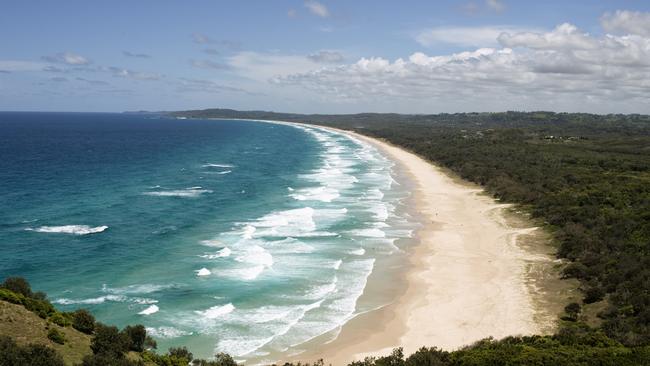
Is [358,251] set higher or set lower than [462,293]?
higher

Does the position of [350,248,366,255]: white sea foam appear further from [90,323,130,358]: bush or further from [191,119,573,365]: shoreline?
[90,323,130,358]: bush

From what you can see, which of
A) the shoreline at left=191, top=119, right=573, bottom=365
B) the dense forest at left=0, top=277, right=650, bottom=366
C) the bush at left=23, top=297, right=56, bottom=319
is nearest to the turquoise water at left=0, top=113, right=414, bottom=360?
the shoreline at left=191, top=119, right=573, bottom=365

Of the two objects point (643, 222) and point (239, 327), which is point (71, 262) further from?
point (643, 222)

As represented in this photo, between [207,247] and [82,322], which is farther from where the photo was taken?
[207,247]

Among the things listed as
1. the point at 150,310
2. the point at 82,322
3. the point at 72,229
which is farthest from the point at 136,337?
the point at 72,229

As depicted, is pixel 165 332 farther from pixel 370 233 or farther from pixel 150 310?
pixel 370 233

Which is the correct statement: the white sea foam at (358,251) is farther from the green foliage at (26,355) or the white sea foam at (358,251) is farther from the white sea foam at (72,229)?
the green foliage at (26,355)
